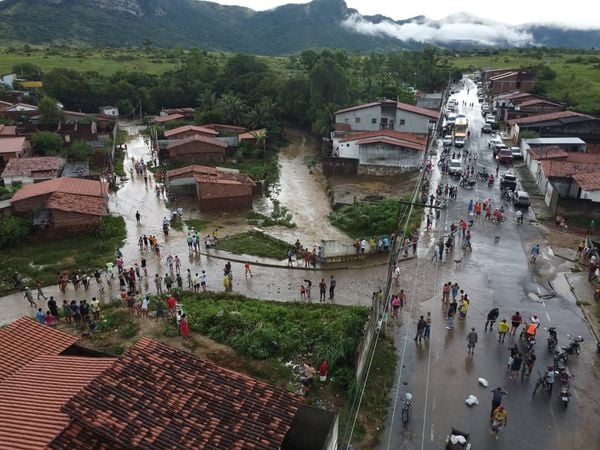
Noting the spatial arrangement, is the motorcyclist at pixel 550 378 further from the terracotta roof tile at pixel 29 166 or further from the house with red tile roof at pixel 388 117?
the house with red tile roof at pixel 388 117

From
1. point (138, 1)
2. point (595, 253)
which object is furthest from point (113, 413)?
point (138, 1)

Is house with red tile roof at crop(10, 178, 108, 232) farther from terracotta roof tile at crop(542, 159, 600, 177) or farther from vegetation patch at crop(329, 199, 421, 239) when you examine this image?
terracotta roof tile at crop(542, 159, 600, 177)

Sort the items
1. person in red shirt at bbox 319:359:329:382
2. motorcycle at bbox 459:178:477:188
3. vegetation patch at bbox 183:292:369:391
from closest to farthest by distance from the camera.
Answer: person in red shirt at bbox 319:359:329:382 < vegetation patch at bbox 183:292:369:391 < motorcycle at bbox 459:178:477:188

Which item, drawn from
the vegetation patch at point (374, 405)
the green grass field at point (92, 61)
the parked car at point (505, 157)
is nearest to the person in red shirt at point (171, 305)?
the vegetation patch at point (374, 405)

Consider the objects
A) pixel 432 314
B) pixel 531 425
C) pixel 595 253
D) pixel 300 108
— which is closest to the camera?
pixel 531 425

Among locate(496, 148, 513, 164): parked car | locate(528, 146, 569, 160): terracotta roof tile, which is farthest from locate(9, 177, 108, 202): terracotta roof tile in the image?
locate(496, 148, 513, 164): parked car

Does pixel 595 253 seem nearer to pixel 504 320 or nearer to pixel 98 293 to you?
pixel 504 320
